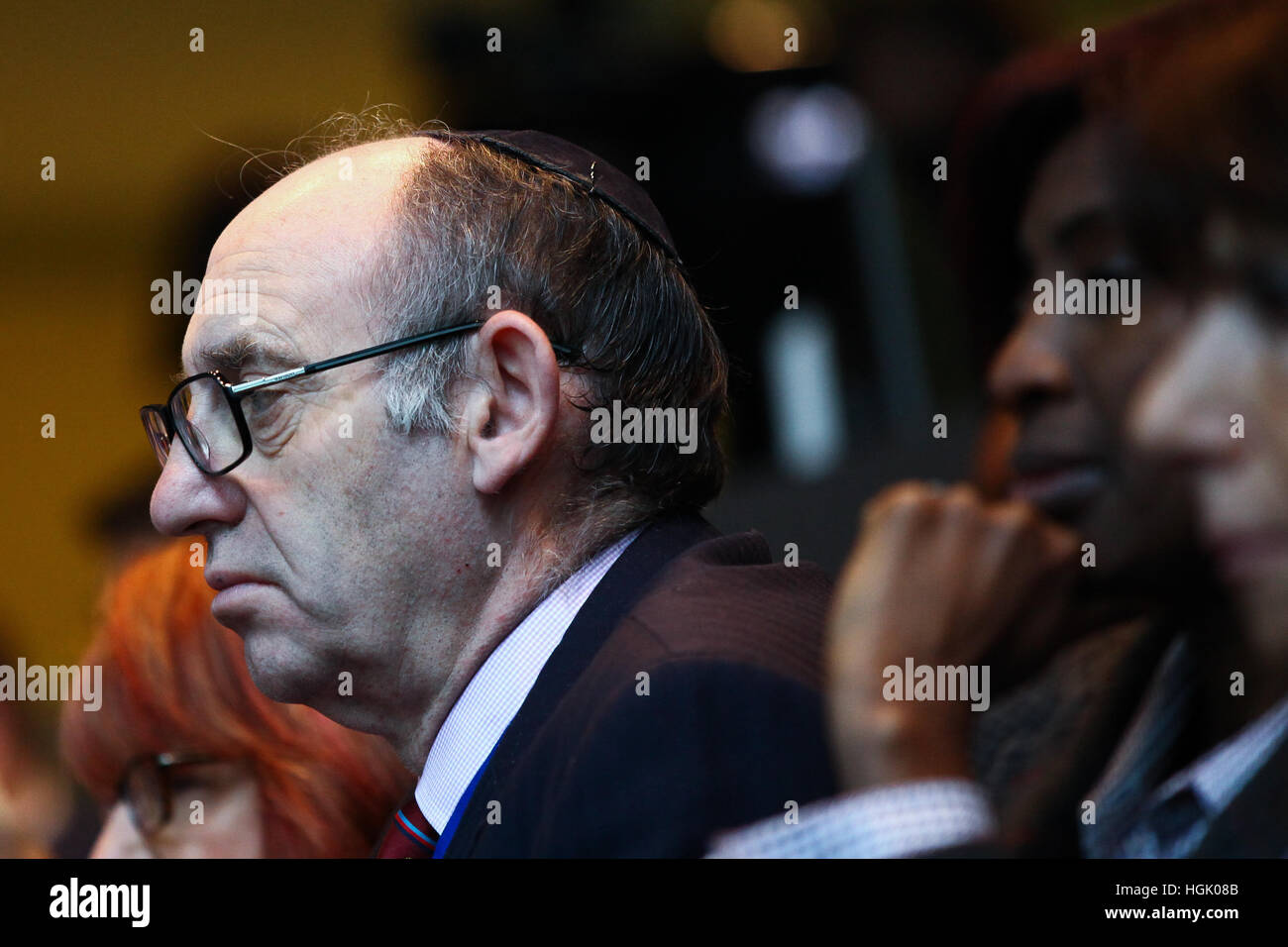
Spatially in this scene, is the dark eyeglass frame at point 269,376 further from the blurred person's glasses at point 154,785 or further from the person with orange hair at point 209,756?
the blurred person's glasses at point 154,785

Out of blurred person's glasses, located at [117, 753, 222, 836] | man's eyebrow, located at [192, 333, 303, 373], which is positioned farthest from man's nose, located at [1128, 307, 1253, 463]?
blurred person's glasses, located at [117, 753, 222, 836]

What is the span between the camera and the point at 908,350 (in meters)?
2.68

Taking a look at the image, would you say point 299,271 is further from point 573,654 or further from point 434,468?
point 573,654

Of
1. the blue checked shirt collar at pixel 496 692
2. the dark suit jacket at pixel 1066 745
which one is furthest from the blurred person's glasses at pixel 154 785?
the dark suit jacket at pixel 1066 745

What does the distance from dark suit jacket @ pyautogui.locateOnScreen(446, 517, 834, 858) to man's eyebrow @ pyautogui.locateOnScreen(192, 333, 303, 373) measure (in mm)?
557

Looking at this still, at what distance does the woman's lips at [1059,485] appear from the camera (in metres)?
1.27

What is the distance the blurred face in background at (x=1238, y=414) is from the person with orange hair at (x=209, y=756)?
145 cm

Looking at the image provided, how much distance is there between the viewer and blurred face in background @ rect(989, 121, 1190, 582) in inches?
48.6

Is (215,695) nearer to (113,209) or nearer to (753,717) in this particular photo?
(753,717)

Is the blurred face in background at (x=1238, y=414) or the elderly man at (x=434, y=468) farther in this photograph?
A: the elderly man at (x=434, y=468)

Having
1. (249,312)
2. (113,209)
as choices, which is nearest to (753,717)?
(249,312)

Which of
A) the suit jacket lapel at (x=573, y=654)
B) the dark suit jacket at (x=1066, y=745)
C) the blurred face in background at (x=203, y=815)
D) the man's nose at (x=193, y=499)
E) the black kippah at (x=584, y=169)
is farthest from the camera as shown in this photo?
the blurred face in background at (x=203, y=815)

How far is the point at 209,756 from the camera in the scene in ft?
7.22

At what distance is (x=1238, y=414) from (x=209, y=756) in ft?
5.39
